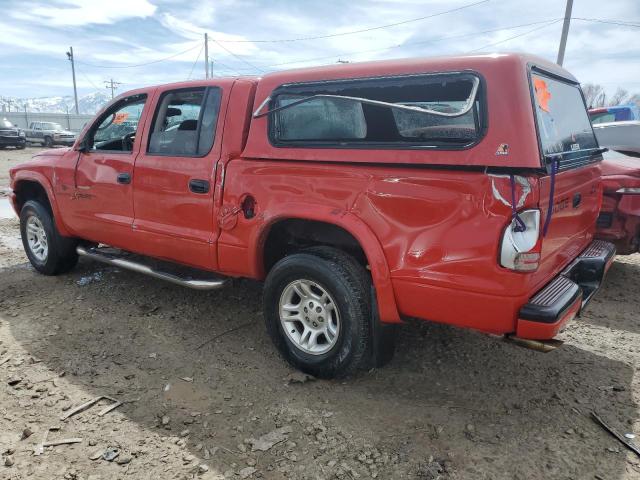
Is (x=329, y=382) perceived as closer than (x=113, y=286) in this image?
Yes

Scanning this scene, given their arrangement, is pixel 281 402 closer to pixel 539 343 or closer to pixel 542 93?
pixel 539 343

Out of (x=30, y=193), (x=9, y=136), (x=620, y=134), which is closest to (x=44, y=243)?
(x=30, y=193)

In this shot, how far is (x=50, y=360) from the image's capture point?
342cm

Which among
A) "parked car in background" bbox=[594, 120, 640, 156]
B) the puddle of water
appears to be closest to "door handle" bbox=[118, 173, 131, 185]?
the puddle of water

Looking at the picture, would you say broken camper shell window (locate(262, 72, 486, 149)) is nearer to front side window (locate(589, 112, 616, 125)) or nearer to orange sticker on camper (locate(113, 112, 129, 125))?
orange sticker on camper (locate(113, 112, 129, 125))

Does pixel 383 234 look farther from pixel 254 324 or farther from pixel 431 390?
pixel 254 324

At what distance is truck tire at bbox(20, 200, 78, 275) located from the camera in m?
4.97

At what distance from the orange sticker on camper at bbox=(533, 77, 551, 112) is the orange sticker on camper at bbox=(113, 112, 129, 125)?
3.35 m

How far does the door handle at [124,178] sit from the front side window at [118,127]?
0.35m

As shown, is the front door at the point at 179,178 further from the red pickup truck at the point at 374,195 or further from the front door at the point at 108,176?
the front door at the point at 108,176

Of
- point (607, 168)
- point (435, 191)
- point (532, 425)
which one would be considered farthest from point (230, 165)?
point (607, 168)

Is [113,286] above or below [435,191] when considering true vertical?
below

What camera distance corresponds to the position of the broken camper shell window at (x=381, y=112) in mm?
2473

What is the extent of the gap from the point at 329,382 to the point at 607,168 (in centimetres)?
344
